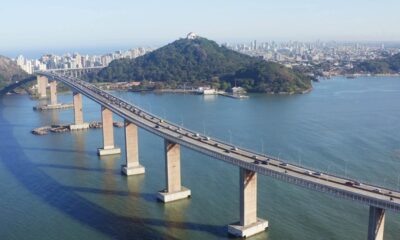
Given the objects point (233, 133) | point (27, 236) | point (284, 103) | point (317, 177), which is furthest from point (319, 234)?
point (284, 103)

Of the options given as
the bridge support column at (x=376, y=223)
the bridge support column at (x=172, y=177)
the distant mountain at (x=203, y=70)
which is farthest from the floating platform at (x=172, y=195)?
the distant mountain at (x=203, y=70)

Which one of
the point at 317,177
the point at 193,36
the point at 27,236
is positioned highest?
the point at 193,36

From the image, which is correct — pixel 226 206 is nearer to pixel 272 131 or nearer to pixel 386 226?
pixel 386 226

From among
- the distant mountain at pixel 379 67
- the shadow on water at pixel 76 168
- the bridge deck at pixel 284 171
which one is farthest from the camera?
the distant mountain at pixel 379 67

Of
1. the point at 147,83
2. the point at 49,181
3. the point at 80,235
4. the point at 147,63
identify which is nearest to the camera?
the point at 80,235

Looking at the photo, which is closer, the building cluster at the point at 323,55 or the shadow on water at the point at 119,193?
the shadow on water at the point at 119,193

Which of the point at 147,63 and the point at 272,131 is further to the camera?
the point at 147,63

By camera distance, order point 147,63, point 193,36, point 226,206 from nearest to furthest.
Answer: point 226,206 → point 147,63 → point 193,36

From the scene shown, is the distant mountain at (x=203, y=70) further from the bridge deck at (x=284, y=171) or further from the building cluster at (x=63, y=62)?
the bridge deck at (x=284, y=171)
